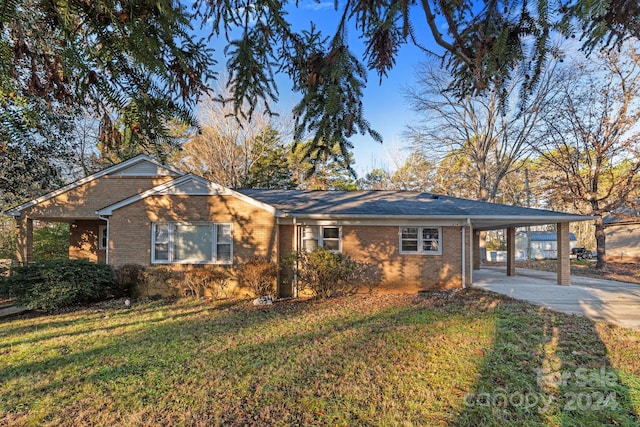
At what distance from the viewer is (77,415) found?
334 cm

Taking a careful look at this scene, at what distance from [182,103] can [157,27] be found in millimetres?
612

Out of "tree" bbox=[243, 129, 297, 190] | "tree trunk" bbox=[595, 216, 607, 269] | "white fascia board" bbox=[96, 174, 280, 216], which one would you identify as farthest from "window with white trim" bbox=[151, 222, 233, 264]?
"tree trunk" bbox=[595, 216, 607, 269]

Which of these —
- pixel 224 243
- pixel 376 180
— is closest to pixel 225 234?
pixel 224 243

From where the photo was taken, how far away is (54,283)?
26.8ft

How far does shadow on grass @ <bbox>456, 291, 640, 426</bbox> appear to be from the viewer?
10.9 ft

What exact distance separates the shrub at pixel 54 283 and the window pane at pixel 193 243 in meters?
2.11

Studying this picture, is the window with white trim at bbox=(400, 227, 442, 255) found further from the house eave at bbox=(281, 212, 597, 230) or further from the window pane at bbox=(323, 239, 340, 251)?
the window pane at bbox=(323, 239, 340, 251)

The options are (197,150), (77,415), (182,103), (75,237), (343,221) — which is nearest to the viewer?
(182,103)

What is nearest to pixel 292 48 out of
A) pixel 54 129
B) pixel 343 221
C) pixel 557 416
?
pixel 557 416

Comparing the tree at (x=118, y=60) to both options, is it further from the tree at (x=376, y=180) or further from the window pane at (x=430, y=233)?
the tree at (x=376, y=180)

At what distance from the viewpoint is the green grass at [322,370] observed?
3373 mm

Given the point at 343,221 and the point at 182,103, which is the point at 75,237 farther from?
the point at 182,103

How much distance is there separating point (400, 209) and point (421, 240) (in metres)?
1.33

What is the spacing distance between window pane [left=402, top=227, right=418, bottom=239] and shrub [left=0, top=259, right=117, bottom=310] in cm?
958
